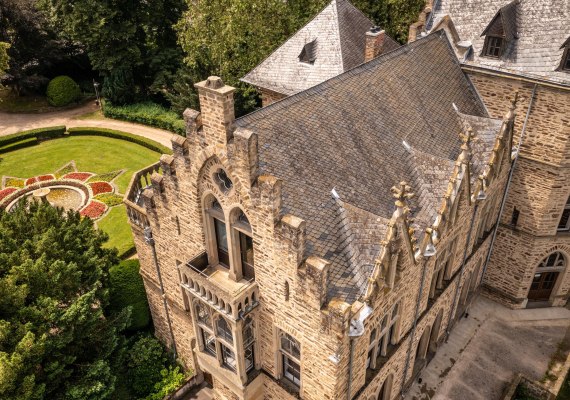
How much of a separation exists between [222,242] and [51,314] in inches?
339

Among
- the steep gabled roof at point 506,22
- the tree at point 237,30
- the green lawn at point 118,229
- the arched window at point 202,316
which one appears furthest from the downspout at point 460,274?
the tree at point 237,30

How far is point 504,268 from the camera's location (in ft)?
111

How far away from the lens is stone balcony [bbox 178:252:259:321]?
760 inches

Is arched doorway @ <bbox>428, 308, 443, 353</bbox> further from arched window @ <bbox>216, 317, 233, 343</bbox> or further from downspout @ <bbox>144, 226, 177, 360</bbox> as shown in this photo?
downspout @ <bbox>144, 226, 177, 360</bbox>

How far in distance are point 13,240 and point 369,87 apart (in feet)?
70.1

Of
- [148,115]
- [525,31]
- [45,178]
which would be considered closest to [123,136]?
[148,115]

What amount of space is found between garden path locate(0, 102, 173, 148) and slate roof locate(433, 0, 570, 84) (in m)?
37.8

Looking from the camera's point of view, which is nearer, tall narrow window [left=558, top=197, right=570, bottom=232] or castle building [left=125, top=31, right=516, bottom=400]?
castle building [left=125, top=31, right=516, bottom=400]

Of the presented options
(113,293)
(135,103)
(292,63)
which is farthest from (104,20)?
(113,293)

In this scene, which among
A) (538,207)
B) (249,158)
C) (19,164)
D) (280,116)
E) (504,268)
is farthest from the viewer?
(19,164)

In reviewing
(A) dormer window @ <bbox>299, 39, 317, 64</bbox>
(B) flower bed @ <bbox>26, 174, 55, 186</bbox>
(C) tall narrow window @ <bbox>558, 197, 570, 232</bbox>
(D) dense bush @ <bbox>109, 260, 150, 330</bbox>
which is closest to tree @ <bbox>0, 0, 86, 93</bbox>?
(B) flower bed @ <bbox>26, 174, 55, 186</bbox>

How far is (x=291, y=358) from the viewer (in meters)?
20.5

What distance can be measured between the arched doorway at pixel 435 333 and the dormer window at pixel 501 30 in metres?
17.1

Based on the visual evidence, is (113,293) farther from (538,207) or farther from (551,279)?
(551,279)
